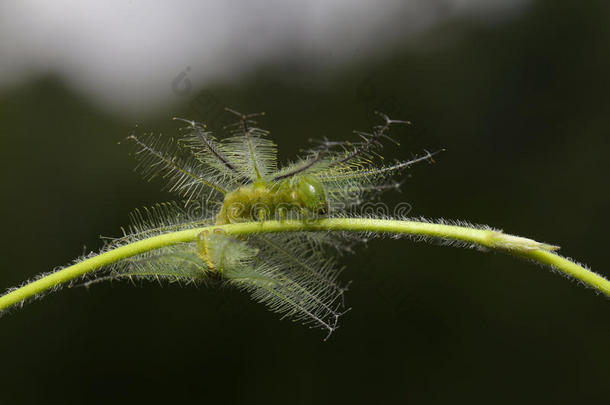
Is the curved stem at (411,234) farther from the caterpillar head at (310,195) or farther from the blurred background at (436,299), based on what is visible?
the blurred background at (436,299)

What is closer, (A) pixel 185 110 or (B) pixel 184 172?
(B) pixel 184 172

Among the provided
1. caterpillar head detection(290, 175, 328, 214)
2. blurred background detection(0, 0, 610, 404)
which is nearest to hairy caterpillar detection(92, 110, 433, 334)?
caterpillar head detection(290, 175, 328, 214)

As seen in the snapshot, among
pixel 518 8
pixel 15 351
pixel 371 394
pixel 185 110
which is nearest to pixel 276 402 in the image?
pixel 371 394

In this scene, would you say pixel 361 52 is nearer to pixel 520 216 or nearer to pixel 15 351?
pixel 520 216

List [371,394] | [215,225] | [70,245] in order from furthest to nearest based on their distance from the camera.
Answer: [70,245], [371,394], [215,225]

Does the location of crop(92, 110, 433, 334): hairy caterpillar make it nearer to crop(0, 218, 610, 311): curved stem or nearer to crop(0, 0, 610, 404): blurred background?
crop(0, 218, 610, 311): curved stem
